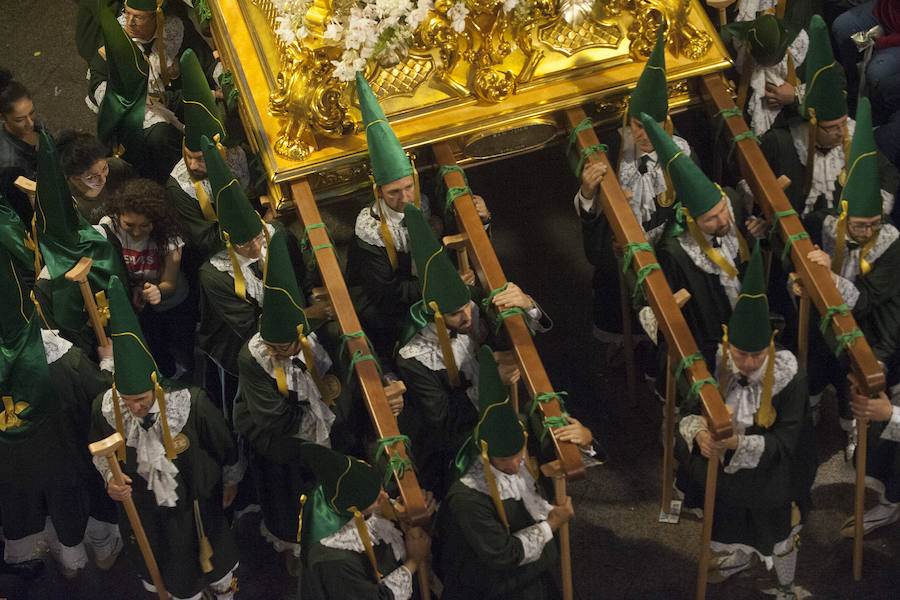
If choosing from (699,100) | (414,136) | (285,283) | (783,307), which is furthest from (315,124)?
(783,307)

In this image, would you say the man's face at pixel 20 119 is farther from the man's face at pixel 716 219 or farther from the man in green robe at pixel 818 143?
the man in green robe at pixel 818 143

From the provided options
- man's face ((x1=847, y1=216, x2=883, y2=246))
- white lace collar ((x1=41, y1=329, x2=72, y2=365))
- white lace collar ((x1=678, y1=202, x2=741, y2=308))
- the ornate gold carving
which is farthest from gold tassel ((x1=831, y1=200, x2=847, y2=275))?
white lace collar ((x1=41, y1=329, x2=72, y2=365))

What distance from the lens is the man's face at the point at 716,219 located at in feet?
24.5

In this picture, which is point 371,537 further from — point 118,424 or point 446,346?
point 118,424

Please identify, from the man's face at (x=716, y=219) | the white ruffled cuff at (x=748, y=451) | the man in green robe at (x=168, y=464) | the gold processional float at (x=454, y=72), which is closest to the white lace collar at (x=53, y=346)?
the man in green robe at (x=168, y=464)

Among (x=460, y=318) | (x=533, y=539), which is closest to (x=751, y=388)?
(x=533, y=539)

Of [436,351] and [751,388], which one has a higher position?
[436,351]

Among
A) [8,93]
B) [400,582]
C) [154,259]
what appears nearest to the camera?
[400,582]

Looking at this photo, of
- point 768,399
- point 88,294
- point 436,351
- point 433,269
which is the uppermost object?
point 433,269

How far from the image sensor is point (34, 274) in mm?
8289

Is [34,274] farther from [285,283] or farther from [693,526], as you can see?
[693,526]

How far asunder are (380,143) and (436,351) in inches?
40.1

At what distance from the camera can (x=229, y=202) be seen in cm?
738

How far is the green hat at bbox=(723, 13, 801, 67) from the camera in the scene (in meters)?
8.01
